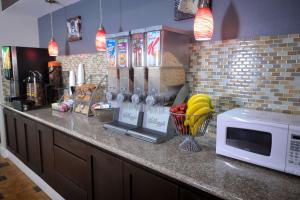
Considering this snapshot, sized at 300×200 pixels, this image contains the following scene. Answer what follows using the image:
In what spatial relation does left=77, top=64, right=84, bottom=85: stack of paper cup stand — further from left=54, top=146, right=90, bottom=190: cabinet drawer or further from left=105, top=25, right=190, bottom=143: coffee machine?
left=105, top=25, right=190, bottom=143: coffee machine

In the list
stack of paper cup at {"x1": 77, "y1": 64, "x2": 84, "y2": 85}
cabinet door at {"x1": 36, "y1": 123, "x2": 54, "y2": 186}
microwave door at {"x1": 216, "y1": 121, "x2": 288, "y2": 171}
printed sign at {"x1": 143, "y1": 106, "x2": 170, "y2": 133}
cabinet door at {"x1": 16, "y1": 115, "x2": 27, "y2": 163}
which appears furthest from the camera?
stack of paper cup at {"x1": 77, "y1": 64, "x2": 84, "y2": 85}

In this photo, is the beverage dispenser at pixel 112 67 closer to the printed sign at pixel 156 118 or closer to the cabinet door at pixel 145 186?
the printed sign at pixel 156 118

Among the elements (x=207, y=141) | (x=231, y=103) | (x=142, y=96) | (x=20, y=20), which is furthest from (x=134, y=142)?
(x=20, y=20)

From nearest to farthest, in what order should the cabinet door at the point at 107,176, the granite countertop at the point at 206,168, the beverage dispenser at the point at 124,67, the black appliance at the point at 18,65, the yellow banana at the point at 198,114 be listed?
the granite countertop at the point at 206,168, the yellow banana at the point at 198,114, the cabinet door at the point at 107,176, the beverage dispenser at the point at 124,67, the black appliance at the point at 18,65

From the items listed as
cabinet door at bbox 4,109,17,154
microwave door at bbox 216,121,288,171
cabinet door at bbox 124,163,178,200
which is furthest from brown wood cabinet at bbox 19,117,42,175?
microwave door at bbox 216,121,288,171

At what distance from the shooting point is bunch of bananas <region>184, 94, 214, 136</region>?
1.23 meters

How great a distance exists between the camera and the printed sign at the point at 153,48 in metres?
1.41

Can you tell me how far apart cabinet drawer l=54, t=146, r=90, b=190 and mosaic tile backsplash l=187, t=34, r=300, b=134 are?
1033 millimetres

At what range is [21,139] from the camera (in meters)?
2.66

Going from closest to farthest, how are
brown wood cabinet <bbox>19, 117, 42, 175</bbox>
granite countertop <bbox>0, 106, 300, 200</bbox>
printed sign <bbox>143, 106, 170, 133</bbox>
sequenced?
granite countertop <bbox>0, 106, 300, 200</bbox> → printed sign <bbox>143, 106, 170, 133</bbox> → brown wood cabinet <bbox>19, 117, 42, 175</bbox>

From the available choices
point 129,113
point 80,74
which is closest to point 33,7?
point 80,74

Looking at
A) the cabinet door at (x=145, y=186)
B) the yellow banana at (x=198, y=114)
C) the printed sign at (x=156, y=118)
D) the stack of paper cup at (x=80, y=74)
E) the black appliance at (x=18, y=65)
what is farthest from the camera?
the black appliance at (x=18, y=65)

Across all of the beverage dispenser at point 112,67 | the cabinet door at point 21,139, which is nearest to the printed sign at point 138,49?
the beverage dispenser at point 112,67

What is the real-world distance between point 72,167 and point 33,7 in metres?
2.41
